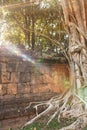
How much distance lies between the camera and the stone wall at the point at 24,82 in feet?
18.6

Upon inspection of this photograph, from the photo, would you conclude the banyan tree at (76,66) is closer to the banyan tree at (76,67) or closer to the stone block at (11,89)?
the banyan tree at (76,67)

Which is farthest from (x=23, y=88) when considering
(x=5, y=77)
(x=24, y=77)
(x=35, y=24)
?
(x=35, y=24)

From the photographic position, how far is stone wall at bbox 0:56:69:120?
223 inches

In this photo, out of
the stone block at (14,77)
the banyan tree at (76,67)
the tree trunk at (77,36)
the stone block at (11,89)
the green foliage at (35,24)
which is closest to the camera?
the banyan tree at (76,67)

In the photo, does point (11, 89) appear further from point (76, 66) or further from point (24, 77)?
point (76, 66)

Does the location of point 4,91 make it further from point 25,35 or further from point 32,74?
point 25,35

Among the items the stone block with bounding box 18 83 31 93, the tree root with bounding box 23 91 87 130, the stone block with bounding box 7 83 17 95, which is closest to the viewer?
the tree root with bounding box 23 91 87 130

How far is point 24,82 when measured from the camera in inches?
241

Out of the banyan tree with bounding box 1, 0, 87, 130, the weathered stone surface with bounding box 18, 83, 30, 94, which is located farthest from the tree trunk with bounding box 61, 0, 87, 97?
the weathered stone surface with bounding box 18, 83, 30, 94

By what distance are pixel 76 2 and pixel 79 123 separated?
1.97 meters

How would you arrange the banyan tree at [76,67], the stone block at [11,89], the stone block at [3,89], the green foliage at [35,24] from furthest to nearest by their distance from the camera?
the green foliage at [35,24], the stone block at [11,89], the stone block at [3,89], the banyan tree at [76,67]

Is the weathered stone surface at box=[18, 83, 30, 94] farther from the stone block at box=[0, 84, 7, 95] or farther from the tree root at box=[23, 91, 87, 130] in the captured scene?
the tree root at box=[23, 91, 87, 130]

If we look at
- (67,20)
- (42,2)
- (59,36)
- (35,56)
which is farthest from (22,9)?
(67,20)

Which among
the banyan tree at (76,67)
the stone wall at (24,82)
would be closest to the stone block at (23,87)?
the stone wall at (24,82)
